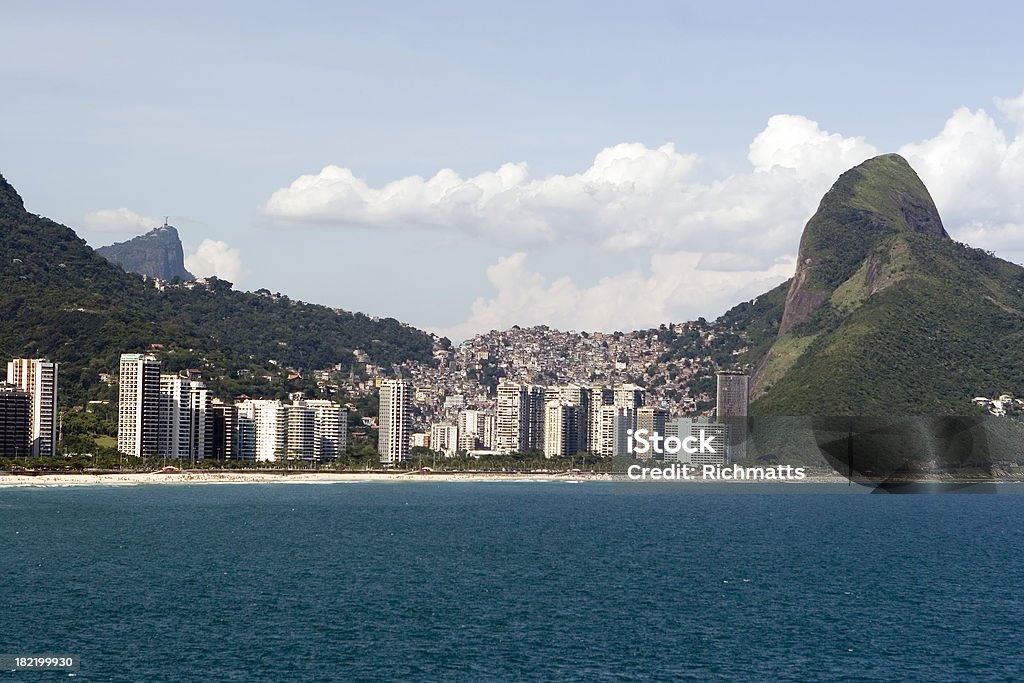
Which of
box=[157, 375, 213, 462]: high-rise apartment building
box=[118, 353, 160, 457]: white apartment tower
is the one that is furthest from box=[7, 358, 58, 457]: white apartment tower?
box=[157, 375, 213, 462]: high-rise apartment building

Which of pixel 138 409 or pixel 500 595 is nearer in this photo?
pixel 500 595

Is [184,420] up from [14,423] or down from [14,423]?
up

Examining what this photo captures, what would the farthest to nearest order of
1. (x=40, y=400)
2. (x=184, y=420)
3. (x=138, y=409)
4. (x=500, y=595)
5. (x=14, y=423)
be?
1. (x=184, y=420)
2. (x=138, y=409)
3. (x=40, y=400)
4. (x=14, y=423)
5. (x=500, y=595)

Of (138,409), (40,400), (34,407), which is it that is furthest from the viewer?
(138,409)

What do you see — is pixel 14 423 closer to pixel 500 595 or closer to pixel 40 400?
pixel 40 400

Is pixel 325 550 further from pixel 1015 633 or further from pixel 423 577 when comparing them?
pixel 1015 633

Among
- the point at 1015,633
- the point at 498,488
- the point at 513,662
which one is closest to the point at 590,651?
the point at 513,662

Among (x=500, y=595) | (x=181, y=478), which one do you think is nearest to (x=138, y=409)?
(x=181, y=478)
